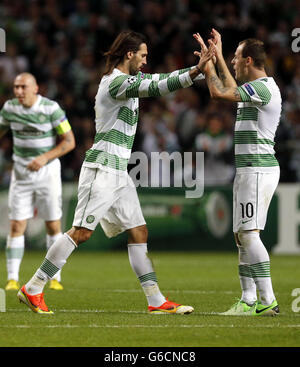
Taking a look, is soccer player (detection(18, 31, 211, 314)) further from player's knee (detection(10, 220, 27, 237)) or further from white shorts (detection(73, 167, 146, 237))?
player's knee (detection(10, 220, 27, 237))

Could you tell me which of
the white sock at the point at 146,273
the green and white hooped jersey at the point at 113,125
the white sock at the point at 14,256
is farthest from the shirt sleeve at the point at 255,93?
the white sock at the point at 14,256

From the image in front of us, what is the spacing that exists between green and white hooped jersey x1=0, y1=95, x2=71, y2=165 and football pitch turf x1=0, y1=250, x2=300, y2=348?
1.82 m

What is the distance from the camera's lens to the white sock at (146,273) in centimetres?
825

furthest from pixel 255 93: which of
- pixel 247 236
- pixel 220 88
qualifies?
pixel 247 236

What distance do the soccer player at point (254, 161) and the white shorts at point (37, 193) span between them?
383 centimetres

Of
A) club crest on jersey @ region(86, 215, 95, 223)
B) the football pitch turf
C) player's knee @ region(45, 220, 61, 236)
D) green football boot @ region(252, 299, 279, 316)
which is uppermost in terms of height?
club crest on jersey @ region(86, 215, 95, 223)

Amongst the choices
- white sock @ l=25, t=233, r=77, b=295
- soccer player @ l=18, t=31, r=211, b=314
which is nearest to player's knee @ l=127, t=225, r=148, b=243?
soccer player @ l=18, t=31, r=211, b=314

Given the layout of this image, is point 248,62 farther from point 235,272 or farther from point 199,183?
point 199,183

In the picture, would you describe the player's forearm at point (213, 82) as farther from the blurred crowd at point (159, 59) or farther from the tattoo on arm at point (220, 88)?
the blurred crowd at point (159, 59)

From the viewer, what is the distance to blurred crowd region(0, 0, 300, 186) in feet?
56.7

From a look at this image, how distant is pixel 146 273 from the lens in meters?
8.27

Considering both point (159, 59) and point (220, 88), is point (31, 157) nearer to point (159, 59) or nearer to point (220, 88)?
point (220, 88)

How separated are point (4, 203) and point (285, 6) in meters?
7.45
